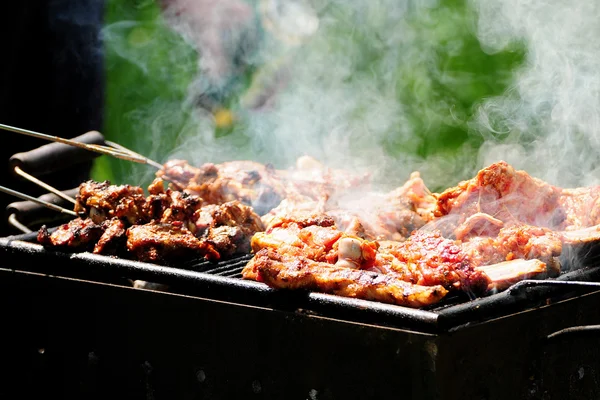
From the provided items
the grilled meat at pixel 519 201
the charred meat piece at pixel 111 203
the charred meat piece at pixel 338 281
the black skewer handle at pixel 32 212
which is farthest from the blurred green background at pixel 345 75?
the charred meat piece at pixel 338 281

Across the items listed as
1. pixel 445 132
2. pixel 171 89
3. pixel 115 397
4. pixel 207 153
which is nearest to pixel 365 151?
pixel 445 132

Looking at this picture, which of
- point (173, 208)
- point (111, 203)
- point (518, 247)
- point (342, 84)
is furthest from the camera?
point (342, 84)

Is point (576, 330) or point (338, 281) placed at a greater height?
point (338, 281)

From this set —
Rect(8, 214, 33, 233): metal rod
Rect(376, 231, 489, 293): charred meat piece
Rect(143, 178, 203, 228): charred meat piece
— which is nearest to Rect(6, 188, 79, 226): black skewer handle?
Rect(8, 214, 33, 233): metal rod

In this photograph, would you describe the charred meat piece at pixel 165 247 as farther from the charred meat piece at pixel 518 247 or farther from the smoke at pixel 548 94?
the smoke at pixel 548 94

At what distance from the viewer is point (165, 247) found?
4.38m

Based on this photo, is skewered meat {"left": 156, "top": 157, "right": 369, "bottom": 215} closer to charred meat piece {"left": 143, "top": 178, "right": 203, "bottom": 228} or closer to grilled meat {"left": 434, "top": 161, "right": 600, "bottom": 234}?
charred meat piece {"left": 143, "top": 178, "right": 203, "bottom": 228}

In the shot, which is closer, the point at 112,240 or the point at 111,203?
the point at 112,240

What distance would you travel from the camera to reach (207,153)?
750 cm

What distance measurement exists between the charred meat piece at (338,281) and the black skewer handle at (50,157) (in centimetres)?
257

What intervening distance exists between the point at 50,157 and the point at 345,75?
380cm

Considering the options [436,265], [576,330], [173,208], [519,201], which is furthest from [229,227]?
[576,330]

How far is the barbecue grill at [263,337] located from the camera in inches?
126

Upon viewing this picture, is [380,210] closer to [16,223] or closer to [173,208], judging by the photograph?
[173,208]
